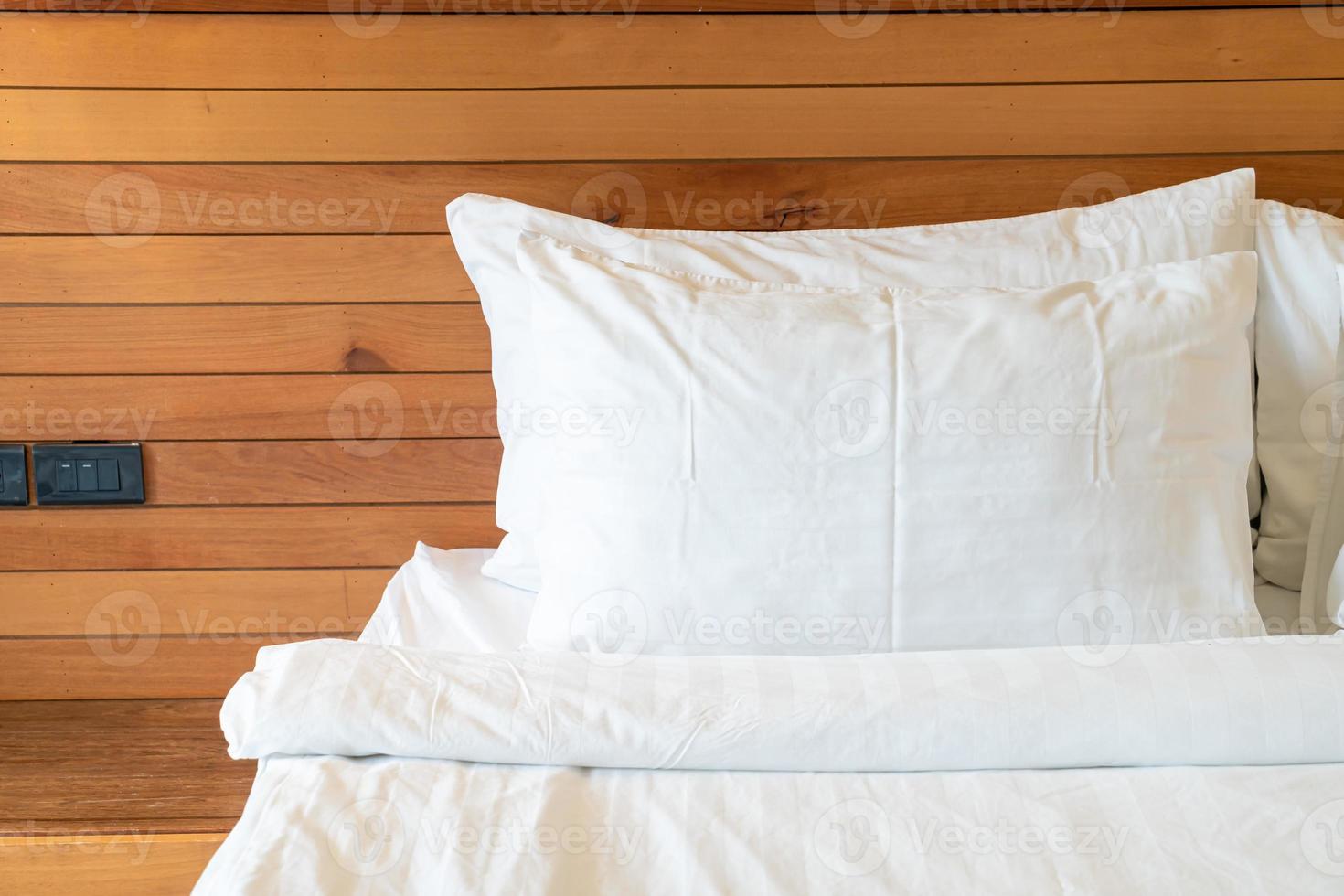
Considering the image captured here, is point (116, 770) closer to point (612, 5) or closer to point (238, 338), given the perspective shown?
point (238, 338)

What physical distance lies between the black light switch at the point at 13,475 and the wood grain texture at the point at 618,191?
24 centimetres

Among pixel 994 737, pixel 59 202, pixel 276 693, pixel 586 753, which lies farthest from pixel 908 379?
pixel 59 202

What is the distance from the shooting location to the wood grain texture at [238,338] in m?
1.50

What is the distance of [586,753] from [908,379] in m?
0.49

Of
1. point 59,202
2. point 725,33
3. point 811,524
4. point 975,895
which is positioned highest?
point 725,33

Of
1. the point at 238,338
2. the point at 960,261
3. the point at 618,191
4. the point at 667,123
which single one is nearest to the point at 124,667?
the point at 238,338

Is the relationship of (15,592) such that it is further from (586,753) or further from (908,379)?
(908,379)

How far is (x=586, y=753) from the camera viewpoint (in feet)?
2.69

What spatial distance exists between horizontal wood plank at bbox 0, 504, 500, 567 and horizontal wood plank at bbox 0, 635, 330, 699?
119 millimetres

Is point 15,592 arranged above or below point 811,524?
below

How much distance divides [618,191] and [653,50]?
7.7 inches

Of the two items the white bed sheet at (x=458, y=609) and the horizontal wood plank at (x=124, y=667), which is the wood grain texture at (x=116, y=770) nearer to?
the horizontal wood plank at (x=124, y=667)

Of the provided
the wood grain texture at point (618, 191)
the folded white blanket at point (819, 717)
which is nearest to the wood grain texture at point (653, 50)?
the wood grain texture at point (618, 191)

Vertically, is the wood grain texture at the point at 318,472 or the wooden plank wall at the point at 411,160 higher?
the wooden plank wall at the point at 411,160
